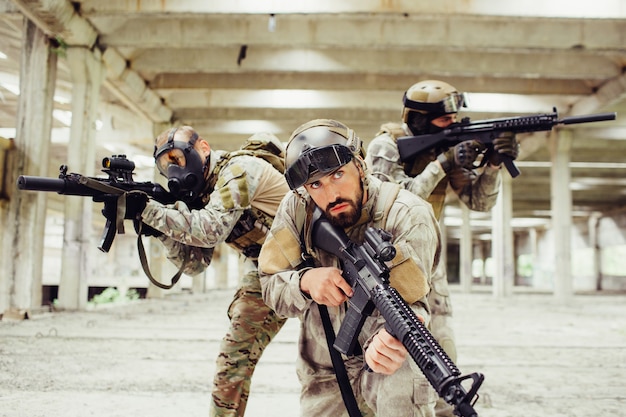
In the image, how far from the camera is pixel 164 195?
109 inches

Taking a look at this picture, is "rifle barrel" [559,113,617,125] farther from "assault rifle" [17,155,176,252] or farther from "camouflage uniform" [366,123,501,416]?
"assault rifle" [17,155,176,252]

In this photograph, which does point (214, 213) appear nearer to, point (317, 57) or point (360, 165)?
point (360, 165)

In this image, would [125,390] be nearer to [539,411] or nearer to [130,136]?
[539,411]

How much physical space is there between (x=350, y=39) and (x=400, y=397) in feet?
25.7

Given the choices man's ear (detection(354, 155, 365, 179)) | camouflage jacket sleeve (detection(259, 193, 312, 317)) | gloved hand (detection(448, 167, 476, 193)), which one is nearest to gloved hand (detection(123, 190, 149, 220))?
camouflage jacket sleeve (detection(259, 193, 312, 317))

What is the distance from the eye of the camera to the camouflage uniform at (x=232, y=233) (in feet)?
7.85

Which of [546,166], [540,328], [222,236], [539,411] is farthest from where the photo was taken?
[546,166]

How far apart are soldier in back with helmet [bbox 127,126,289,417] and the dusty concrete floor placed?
0.81 meters

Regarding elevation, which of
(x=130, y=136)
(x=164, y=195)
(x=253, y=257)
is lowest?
(x=253, y=257)

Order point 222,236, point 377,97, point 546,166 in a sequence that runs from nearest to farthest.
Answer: point 222,236, point 377,97, point 546,166

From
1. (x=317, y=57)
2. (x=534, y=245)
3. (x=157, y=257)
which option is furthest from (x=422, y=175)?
(x=534, y=245)

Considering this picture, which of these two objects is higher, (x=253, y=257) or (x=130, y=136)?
(x=130, y=136)

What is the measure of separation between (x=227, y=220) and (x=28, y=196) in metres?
6.59

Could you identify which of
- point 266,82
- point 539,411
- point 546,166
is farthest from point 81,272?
point 546,166
